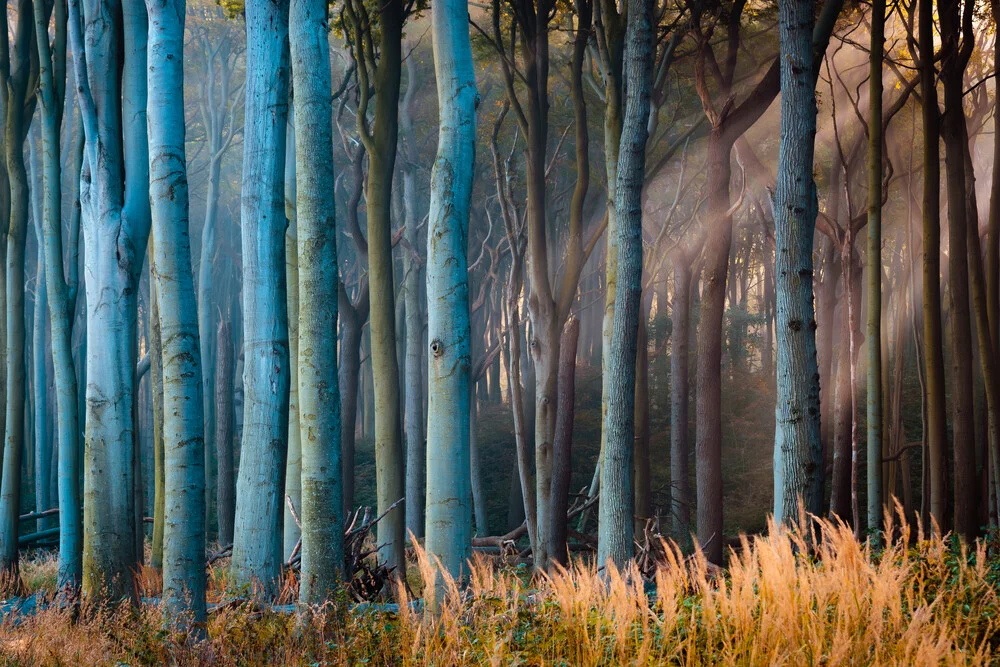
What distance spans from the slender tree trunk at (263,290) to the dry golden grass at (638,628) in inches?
35.1

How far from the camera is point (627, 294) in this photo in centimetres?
796

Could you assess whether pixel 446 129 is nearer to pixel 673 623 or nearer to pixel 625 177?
pixel 625 177

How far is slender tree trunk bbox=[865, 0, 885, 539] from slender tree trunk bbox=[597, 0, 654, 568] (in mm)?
3347

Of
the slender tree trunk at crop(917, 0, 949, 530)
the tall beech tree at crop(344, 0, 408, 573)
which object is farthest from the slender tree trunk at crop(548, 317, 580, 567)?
the slender tree trunk at crop(917, 0, 949, 530)

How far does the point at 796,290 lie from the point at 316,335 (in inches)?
148

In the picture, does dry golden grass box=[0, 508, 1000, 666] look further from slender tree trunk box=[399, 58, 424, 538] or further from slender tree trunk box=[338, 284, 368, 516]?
slender tree trunk box=[399, 58, 424, 538]

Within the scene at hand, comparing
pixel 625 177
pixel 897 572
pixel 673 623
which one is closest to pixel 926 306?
pixel 625 177

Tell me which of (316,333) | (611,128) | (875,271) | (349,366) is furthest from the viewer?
(349,366)

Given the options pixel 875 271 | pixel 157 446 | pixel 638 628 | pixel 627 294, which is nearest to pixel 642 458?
pixel 875 271

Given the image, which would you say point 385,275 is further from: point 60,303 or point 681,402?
point 681,402

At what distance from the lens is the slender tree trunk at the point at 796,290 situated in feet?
22.2

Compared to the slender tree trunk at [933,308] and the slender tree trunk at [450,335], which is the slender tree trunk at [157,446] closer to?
the slender tree trunk at [450,335]

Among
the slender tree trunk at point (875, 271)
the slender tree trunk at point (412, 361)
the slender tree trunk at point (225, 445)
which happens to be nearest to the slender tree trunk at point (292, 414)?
the slender tree trunk at point (412, 361)

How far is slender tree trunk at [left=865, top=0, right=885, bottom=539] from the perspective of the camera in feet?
31.7
